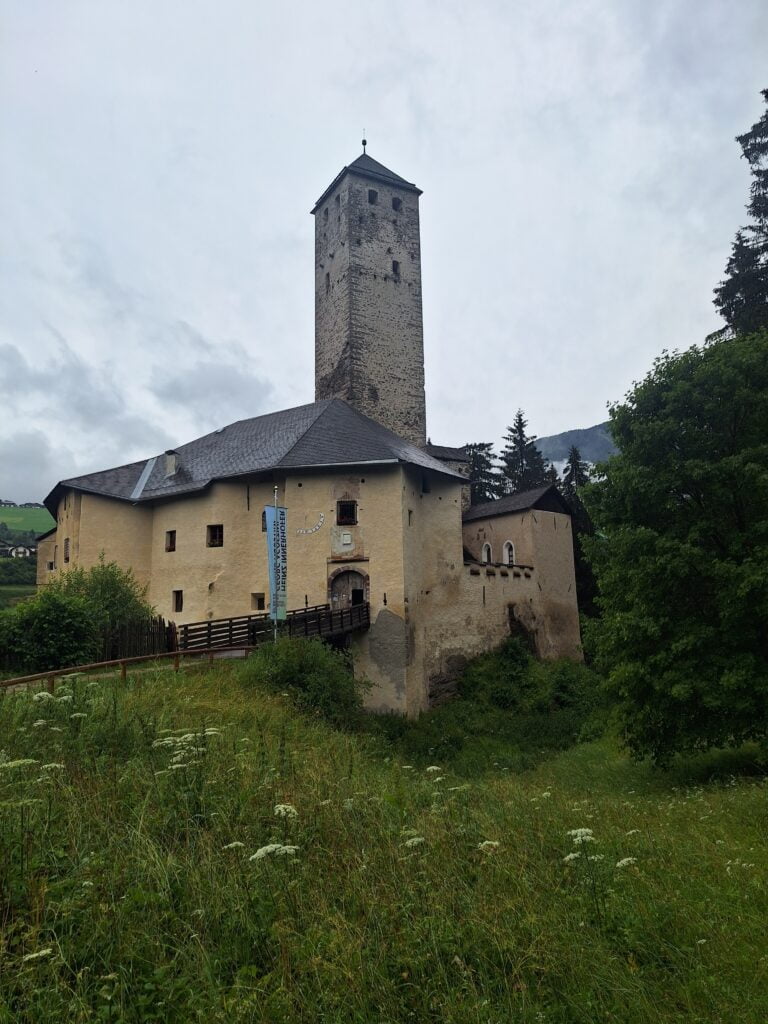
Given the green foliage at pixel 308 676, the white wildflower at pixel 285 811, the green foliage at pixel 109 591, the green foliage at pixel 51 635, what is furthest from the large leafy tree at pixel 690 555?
the green foliage at pixel 109 591

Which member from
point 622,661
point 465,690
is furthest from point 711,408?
point 465,690

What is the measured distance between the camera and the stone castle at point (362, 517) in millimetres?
23453

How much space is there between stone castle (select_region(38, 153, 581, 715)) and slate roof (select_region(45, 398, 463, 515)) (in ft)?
0.30

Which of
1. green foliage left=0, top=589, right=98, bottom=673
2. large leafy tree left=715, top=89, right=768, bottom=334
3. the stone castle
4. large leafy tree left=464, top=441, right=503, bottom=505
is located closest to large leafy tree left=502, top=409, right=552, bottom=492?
large leafy tree left=464, top=441, right=503, bottom=505

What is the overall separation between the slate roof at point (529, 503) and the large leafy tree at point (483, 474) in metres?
11.6

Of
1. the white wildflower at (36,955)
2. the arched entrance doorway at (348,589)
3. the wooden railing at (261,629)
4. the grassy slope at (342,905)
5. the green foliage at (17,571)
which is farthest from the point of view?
the green foliage at (17,571)

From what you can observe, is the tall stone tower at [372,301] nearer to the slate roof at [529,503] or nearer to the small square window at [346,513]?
the slate roof at [529,503]

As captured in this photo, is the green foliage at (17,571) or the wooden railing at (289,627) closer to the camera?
the wooden railing at (289,627)

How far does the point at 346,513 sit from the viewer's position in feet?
78.1

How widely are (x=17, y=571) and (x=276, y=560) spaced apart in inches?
1597

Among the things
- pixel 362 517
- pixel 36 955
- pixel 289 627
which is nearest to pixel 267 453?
pixel 362 517

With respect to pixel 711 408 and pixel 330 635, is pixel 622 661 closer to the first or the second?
pixel 711 408

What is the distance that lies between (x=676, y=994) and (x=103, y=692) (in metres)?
9.58

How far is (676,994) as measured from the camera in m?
3.97
